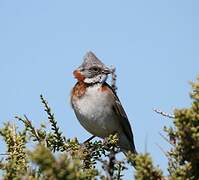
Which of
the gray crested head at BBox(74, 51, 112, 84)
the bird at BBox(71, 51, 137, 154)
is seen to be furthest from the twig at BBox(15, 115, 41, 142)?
the gray crested head at BBox(74, 51, 112, 84)

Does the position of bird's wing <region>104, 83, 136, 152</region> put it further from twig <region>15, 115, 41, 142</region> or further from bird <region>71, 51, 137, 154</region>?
twig <region>15, 115, 41, 142</region>

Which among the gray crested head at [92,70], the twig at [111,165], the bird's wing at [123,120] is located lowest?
the twig at [111,165]

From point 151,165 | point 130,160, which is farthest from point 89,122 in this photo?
point 151,165

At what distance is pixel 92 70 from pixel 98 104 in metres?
0.87

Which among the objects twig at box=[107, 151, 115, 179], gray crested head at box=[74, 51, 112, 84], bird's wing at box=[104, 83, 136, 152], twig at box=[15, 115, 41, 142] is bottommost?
twig at box=[107, 151, 115, 179]

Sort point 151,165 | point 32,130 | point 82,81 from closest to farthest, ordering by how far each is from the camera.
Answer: point 151,165, point 32,130, point 82,81

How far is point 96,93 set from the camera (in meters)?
7.51

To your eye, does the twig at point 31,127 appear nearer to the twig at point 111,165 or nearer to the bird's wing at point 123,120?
the twig at point 111,165

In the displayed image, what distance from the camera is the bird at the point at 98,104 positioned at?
737 cm

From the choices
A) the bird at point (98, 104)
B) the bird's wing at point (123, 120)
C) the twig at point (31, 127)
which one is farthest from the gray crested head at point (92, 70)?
the twig at point (31, 127)

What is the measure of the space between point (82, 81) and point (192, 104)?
511 cm

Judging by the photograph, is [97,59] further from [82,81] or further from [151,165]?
[151,165]

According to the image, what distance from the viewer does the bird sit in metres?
7.37

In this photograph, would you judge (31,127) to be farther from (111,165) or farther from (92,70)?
(92,70)
